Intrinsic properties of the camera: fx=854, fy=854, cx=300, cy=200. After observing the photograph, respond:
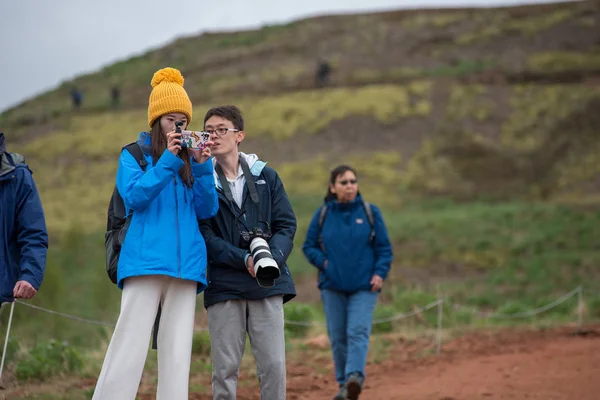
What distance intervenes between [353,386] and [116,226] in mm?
3085

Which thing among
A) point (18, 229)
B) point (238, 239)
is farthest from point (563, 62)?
point (18, 229)

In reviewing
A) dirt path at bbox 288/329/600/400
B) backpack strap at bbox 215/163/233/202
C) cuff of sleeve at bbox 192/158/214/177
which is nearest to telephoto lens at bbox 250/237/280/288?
backpack strap at bbox 215/163/233/202

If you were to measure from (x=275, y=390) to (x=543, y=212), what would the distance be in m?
25.8

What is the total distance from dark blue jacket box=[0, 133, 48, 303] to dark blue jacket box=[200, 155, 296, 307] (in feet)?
3.07

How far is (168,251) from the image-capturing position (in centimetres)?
443

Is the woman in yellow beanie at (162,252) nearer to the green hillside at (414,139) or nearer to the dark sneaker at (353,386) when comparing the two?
the dark sneaker at (353,386)

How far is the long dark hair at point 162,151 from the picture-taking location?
4586mm

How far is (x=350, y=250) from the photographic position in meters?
7.28

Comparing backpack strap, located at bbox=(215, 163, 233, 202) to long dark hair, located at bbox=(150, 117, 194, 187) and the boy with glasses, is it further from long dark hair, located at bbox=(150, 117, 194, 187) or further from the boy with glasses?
long dark hair, located at bbox=(150, 117, 194, 187)

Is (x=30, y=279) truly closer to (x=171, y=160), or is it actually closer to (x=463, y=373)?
(x=171, y=160)

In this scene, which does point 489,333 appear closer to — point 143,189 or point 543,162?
point 143,189

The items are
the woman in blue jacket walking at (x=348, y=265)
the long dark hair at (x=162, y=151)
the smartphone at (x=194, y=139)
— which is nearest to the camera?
the smartphone at (x=194, y=139)

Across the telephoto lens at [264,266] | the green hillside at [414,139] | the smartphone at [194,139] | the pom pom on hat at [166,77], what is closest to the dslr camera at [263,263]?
the telephoto lens at [264,266]

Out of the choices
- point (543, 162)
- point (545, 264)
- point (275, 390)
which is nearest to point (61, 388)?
point (275, 390)
